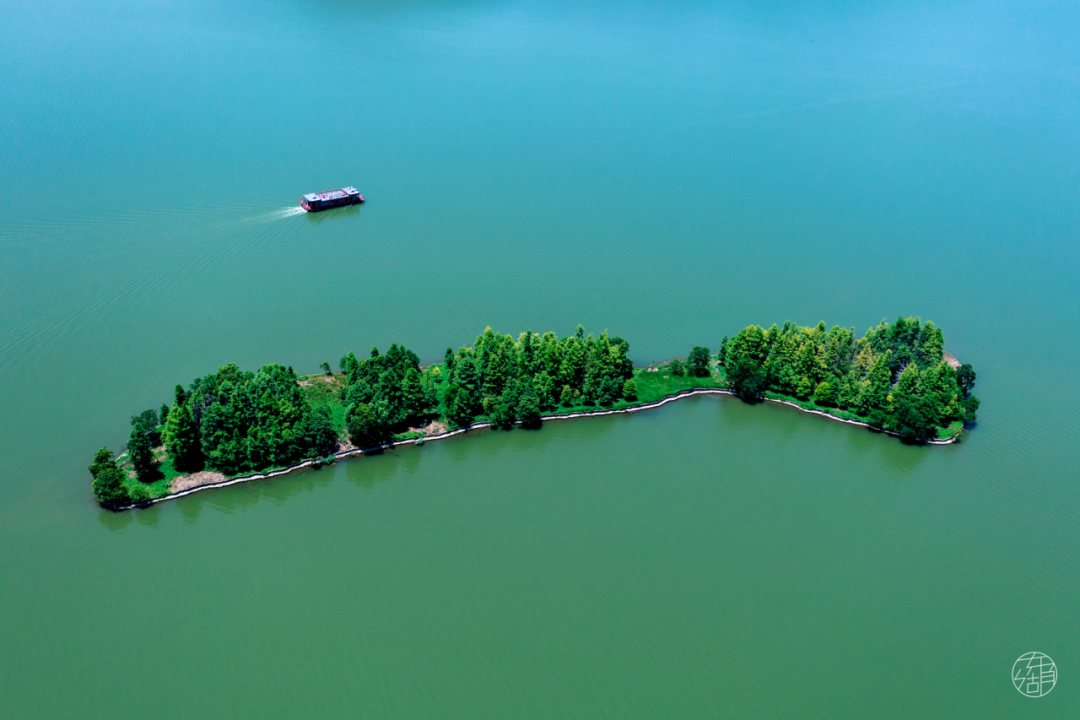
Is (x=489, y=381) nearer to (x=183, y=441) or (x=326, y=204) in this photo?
(x=183, y=441)

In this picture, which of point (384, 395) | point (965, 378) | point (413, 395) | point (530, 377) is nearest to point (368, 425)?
point (384, 395)

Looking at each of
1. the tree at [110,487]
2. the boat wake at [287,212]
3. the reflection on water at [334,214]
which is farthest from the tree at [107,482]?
the reflection on water at [334,214]

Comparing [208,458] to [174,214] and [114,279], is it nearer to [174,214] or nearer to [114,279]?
[114,279]

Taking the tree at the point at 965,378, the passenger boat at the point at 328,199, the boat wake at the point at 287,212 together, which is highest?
the passenger boat at the point at 328,199

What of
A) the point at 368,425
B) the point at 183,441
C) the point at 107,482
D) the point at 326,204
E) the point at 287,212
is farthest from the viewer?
the point at 326,204

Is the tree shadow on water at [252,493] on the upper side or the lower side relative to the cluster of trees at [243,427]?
lower

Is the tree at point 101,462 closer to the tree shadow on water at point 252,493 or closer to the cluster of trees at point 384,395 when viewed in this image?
the tree shadow on water at point 252,493

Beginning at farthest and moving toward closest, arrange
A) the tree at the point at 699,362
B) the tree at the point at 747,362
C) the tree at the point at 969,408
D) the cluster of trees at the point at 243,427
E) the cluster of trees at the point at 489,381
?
1. the tree at the point at 699,362
2. the tree at the point at 747,362
3. the tree at the point at 969,408
4. the cluster of trees at the point at 489,381
5. the cluster of trees at the point at 243,427
